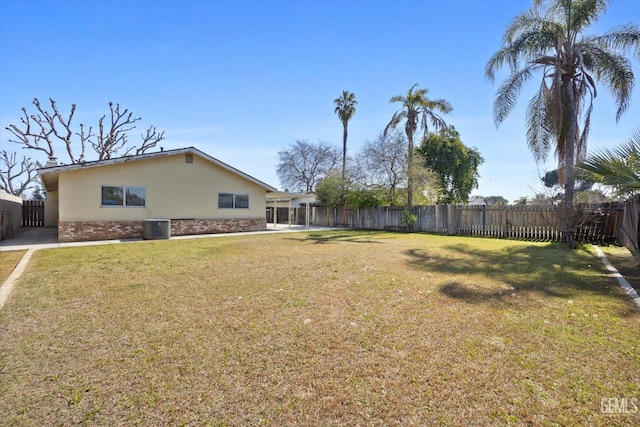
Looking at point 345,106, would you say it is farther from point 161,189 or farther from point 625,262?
point 625,262

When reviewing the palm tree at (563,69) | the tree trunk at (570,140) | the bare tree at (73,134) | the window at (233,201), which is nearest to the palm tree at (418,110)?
the palm tree at (563,69)

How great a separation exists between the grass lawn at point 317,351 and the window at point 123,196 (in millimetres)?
8389

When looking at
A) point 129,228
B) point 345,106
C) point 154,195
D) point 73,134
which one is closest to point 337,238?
point 154,195

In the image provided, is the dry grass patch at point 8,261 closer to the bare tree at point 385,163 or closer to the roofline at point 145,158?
the roofline at point 145,158

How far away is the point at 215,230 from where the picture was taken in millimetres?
17609

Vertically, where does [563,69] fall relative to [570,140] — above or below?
above

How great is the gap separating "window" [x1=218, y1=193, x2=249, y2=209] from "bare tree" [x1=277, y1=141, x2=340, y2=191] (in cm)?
2527

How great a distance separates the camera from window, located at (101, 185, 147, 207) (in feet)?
46.8

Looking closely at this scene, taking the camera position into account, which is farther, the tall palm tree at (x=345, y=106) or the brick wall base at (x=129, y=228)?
the tall palm tree at (x=345, y=106)

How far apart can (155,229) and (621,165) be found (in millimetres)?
15590

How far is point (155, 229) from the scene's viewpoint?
46.9ft

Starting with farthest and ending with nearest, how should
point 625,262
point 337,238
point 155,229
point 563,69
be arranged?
point 337,238, point 155,229, point 563,69, point 625,262

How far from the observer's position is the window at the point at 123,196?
46.8ft

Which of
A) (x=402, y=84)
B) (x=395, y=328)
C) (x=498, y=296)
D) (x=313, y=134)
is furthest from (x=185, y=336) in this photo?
(x=313, y=134)
